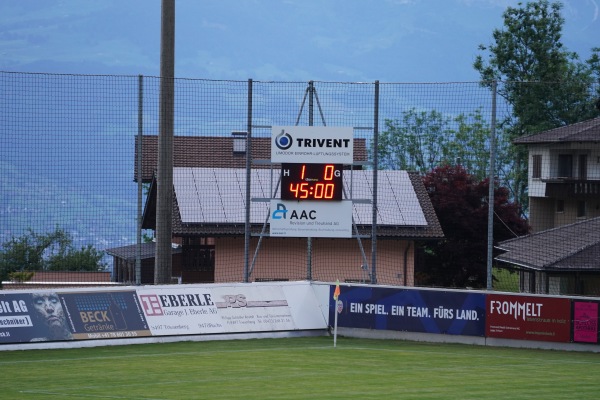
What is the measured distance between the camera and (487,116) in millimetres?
25656

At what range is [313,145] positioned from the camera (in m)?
25.9

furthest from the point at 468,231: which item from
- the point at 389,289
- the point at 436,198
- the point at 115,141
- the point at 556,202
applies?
the point at 115,141

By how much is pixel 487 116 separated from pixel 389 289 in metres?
4.50

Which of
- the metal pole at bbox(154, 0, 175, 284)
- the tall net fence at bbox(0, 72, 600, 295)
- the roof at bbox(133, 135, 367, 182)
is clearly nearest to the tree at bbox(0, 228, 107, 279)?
the tall net fence at bbox(0, 72, 600, 295)

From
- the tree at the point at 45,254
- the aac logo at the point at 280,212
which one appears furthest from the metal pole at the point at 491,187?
the tree at the point at 45,254

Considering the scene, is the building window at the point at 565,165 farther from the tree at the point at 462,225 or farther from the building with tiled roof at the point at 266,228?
the tree at the point at 462,225

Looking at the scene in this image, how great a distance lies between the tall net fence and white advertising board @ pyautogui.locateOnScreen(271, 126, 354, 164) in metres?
0.17

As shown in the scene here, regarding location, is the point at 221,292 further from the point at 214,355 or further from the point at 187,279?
the point at 187,279

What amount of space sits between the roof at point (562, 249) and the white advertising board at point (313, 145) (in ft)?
24.6

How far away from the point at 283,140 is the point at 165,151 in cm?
270

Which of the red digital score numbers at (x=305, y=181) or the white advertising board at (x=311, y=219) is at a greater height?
the red digital score numbers at (x=305, y=181)

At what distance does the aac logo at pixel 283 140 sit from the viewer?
25969 millimetres

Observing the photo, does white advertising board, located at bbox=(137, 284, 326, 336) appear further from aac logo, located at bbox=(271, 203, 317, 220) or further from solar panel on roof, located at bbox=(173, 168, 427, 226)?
solar panel on roof, located at bbox=(173, 168, 427, 226)

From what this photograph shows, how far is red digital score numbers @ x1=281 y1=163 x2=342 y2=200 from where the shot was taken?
25.9 metres
